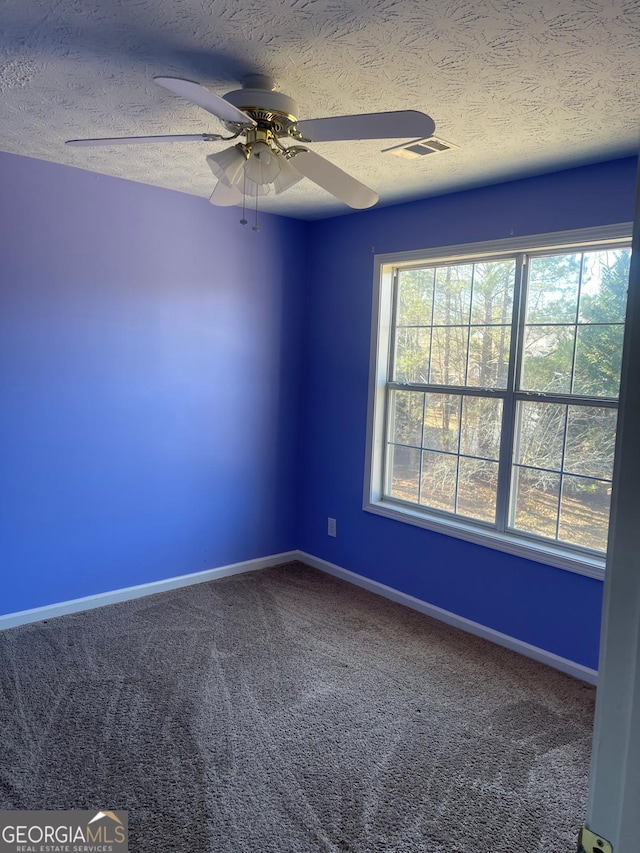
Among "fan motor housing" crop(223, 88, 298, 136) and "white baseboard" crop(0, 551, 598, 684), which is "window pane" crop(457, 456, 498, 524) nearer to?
"white baseboard" crop(0, 551, 598, 684)

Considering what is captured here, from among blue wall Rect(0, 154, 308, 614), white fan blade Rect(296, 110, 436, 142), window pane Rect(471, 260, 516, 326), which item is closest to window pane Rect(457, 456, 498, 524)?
window pane Rect(471, 260, 516, 326)

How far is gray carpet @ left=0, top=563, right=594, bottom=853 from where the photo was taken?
1.96 metres

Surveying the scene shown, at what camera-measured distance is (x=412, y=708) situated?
262 centimetres

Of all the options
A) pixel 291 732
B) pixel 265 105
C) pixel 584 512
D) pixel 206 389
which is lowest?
pixel 291 732

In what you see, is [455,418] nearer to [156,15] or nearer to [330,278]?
[330,278]

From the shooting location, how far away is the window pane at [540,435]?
303 centimetres

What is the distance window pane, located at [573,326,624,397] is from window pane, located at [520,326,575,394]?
0.17 feet

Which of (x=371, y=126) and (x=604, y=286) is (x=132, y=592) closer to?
(x=371, y=126)

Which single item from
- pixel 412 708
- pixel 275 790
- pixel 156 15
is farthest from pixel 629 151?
pixel 275 790

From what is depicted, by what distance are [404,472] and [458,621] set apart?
95 cm

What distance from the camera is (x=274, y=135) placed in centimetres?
198

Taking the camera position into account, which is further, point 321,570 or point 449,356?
point 321,570

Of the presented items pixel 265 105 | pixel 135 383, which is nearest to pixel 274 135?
pixel 265 105

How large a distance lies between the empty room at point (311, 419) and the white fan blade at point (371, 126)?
0.01 m
